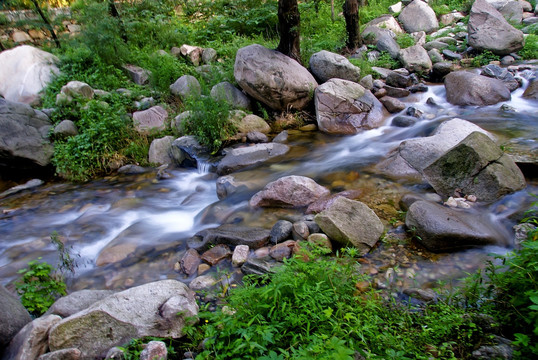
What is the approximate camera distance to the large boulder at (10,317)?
2613 mm

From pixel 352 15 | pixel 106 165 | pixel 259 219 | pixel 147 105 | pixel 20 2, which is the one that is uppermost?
pixel 20 2

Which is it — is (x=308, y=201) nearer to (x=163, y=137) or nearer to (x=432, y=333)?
(x=432, y=333)

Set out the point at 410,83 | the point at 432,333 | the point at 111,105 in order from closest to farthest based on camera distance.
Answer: the point at 432,333, the point at 111,105, the point at 410,83

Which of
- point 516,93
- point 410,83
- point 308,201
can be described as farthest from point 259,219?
point 516,93

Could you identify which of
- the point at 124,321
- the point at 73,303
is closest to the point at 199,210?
the point at 73,303

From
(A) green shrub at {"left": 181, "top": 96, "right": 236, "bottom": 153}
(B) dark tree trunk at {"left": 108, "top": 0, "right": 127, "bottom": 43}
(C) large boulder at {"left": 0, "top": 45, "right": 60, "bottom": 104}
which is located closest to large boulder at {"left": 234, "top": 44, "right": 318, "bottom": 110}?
(A) green shrub at {"left": 181, "top": 96, "right": 236, "bottom": 153}

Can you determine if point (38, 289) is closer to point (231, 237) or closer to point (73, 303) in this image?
point (73, 303)

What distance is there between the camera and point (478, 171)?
4.26 meters

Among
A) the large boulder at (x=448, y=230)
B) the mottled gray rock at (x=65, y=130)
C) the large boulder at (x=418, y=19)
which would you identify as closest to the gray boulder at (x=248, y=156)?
the large boulder at (x=448, y=230)

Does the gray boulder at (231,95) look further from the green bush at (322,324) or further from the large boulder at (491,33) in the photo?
the large boulder at (491,33)

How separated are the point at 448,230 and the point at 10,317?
13.6 feet

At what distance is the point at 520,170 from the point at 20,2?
1629cm

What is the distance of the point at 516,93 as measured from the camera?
850cm

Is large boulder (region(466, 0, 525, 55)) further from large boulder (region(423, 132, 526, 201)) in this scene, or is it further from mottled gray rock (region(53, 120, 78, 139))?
mottled gray rock (region(53, 120, 78, 139))
